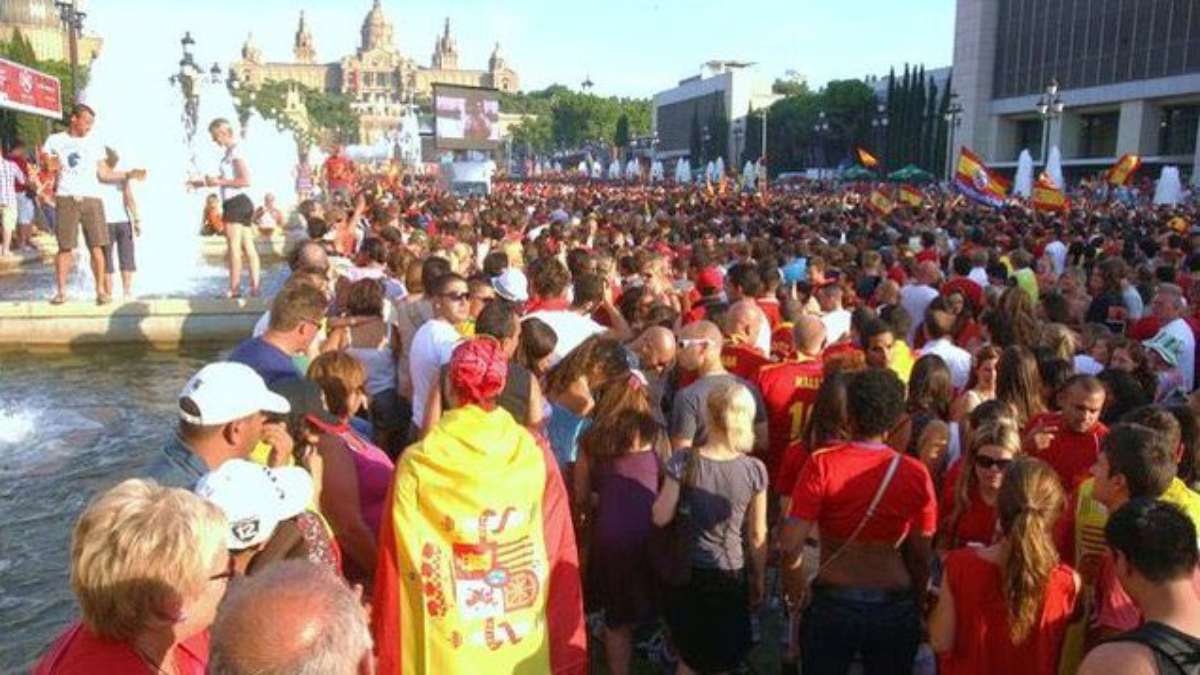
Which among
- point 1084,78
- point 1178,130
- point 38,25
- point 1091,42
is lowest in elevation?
point 1178,130

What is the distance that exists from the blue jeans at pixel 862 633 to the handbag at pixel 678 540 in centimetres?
59

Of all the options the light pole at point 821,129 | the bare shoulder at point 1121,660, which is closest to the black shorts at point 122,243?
the bare shoulder at point 1121,660

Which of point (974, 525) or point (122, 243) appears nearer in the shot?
point (974, 525)

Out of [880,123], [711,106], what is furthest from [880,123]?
[711,106]

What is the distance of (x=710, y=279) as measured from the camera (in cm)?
933

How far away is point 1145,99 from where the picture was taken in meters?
61.8

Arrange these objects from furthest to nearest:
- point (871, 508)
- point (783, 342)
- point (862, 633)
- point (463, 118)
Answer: point (463, 118) < point (783, 342) < point (862, 633) < point (871, 508)

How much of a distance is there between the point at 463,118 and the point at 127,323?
31.8 m

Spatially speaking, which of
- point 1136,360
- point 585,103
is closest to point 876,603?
point 1136,360

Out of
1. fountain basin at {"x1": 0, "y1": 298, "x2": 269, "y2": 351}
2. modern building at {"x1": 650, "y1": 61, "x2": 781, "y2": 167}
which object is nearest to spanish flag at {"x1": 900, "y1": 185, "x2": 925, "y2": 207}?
fountain basin at {"x1": 0, "y1": 298, "x2": 269, "y2": 351}

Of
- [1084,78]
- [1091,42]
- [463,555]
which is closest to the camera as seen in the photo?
[463,555]

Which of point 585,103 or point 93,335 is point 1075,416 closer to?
point 93,335

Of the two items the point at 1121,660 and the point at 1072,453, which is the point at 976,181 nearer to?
the point at 1072,453

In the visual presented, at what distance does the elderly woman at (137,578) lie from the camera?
7.93 feet
